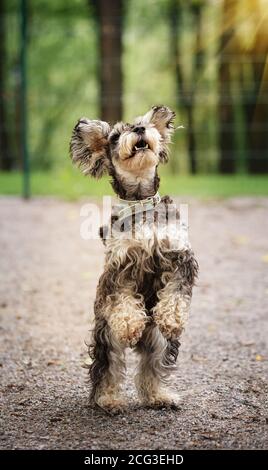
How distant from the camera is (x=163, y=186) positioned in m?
14.8

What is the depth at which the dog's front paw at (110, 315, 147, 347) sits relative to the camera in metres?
4.41

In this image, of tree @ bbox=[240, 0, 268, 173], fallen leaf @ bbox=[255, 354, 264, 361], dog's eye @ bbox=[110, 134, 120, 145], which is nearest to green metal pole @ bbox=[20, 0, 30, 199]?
tree @ bbox=[240, 0, 268, 173]

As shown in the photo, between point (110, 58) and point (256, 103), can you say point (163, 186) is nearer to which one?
point (110, 58)

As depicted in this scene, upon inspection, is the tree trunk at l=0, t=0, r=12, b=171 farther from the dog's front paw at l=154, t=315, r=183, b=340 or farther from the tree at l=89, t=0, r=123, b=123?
the dog's front paw at l=154, t=315, r=183, b=340

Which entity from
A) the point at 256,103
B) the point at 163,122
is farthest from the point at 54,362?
the point at 256,103

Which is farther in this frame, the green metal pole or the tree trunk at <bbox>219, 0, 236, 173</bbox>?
the tree trunk at <bbox>219, 0, 236, 173</bbox>

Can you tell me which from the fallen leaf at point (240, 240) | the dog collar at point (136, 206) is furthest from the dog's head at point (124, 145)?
the fallen leaf at point (240, 240)

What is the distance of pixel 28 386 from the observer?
5.32 m

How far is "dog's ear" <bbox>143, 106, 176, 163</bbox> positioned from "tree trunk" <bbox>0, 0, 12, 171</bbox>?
17.3 metres

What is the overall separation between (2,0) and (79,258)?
14.3 m

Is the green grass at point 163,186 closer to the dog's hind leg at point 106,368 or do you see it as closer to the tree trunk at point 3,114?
the tree trunk at point 3,114

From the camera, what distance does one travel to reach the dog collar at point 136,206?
180 inches

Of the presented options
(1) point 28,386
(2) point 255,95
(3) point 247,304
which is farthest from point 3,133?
(1) point 28,386

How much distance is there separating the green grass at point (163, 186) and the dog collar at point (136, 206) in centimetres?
891
